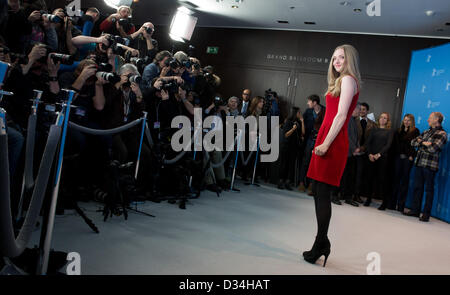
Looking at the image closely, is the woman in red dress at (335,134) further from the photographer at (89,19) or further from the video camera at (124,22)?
the photographer at (89,19)

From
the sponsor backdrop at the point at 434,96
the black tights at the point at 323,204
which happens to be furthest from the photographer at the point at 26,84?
the sponsor backdrop at the point at 434,96

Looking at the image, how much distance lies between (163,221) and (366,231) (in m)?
2.23

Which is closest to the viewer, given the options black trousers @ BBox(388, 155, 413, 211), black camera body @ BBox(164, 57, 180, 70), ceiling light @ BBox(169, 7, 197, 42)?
black camera body @ BBox(164, 57, 180, 70)

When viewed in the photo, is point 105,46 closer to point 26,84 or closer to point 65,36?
point 65,36

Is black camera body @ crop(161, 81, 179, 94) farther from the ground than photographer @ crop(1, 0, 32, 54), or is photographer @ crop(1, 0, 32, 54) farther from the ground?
photographer @ crop(1, 0, 32, 54)

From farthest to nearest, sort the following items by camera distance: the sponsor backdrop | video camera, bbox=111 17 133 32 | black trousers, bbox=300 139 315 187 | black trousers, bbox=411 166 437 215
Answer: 1. black trousers, bbox=300 139 315 187
2. the sponsor backdrop
3. black trousers, bbox=411 166 437 215
4. video camera, bbox=111 17 133 32

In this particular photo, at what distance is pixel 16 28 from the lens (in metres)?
3.14

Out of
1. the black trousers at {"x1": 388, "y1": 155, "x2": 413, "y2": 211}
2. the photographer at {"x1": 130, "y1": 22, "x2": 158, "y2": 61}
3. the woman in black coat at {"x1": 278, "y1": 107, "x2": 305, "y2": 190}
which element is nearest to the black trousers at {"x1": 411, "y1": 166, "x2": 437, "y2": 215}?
the black trousers at {"x1": 388, "y1": 155, "x2": 413, "y2": 211}

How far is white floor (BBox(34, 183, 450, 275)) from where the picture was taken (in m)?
2.38

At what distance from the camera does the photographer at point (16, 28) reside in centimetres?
312

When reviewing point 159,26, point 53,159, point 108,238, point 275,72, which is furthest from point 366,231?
point 159,26

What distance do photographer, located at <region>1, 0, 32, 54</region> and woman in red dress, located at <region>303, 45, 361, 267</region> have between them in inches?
96.5

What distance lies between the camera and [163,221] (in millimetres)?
3342

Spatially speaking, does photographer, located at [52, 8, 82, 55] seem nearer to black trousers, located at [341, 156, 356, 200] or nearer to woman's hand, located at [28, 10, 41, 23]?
woman's hand, located at [28, 10, 41, 23]
